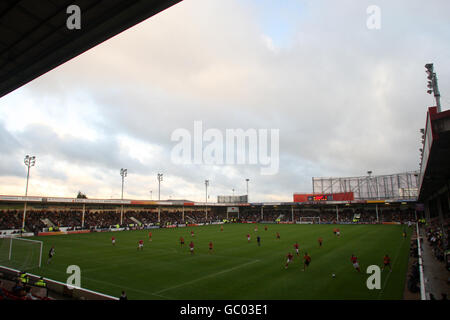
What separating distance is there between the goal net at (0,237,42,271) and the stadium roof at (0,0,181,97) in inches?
694

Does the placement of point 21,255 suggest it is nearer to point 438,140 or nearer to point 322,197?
point 438,140

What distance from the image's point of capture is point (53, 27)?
9109 mm

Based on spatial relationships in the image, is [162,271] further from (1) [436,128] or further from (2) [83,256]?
(1) [436,128]

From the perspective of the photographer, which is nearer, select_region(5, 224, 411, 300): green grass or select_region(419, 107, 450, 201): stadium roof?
select_region(419, 107, 450, 201): stadium roof

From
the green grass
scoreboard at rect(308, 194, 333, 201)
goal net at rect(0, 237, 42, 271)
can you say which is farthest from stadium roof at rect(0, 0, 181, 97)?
scoreboard at rect(308, 194, 333, 201)

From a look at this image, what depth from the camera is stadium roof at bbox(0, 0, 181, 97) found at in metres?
8.24

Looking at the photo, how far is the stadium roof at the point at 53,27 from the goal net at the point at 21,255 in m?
17.6

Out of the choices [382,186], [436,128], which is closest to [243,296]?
[436,128]

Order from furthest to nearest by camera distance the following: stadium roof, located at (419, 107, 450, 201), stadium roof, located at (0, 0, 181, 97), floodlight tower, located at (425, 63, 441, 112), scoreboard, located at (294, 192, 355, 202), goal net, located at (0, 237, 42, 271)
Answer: scoreboard, located at (294, 192, 355, 202), goal net, located at (0, 237, 42, 271), floodlight tower, located at (425, 63, 441, 112), stadium roof, located at (419, 107, 450, 201), stadium roof, located at (0, 0, 181, 97)

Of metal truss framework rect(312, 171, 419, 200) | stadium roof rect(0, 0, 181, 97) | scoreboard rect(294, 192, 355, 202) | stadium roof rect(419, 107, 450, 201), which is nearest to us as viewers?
stadium roof rect(0, 0, 181, 97)

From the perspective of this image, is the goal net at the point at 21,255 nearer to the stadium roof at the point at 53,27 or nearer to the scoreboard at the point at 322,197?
the stadium roof at the point at 53,27

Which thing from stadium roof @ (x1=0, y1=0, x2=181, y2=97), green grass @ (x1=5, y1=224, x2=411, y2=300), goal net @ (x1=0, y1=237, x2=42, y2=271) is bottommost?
green grass @ (x1=5, y1=224, x2=411, y2=300)

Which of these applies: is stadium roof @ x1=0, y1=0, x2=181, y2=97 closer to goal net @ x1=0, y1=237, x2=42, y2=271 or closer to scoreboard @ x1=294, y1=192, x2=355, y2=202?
goal net @ x1=0, y1=237, x2=42, y2=271
